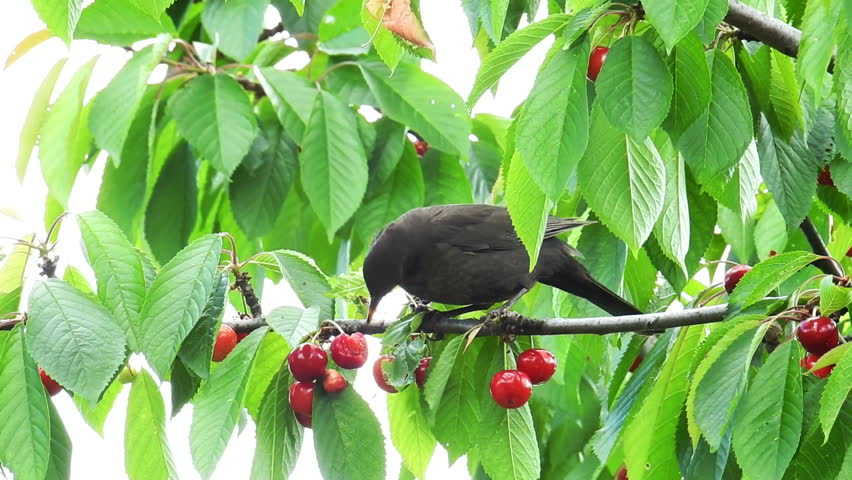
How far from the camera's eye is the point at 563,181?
1.80m

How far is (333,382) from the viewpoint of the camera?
8.40ft

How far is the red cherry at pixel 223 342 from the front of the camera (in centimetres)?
283

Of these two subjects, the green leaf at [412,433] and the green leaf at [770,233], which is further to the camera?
the green leaf at [770,233]

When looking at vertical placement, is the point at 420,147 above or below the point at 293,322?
below

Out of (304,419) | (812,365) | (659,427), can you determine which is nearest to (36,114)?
(304,419)

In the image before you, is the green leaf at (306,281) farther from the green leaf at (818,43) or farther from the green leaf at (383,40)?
the green leaf at (818,43)

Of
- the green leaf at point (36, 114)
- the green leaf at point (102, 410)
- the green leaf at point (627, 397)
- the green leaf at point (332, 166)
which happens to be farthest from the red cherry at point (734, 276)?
the green leaf at point (36, 114)

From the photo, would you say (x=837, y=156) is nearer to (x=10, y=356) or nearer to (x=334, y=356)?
(x=334, y=356)

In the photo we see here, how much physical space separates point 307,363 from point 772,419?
3.60 feet

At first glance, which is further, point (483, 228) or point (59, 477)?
point (483, 228)

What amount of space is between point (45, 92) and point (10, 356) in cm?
219

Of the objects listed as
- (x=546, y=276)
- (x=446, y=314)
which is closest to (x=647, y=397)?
(x=446, y=314)

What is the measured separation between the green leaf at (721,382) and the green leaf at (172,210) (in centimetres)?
271

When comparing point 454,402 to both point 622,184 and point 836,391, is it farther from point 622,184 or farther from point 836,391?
point 836,391
